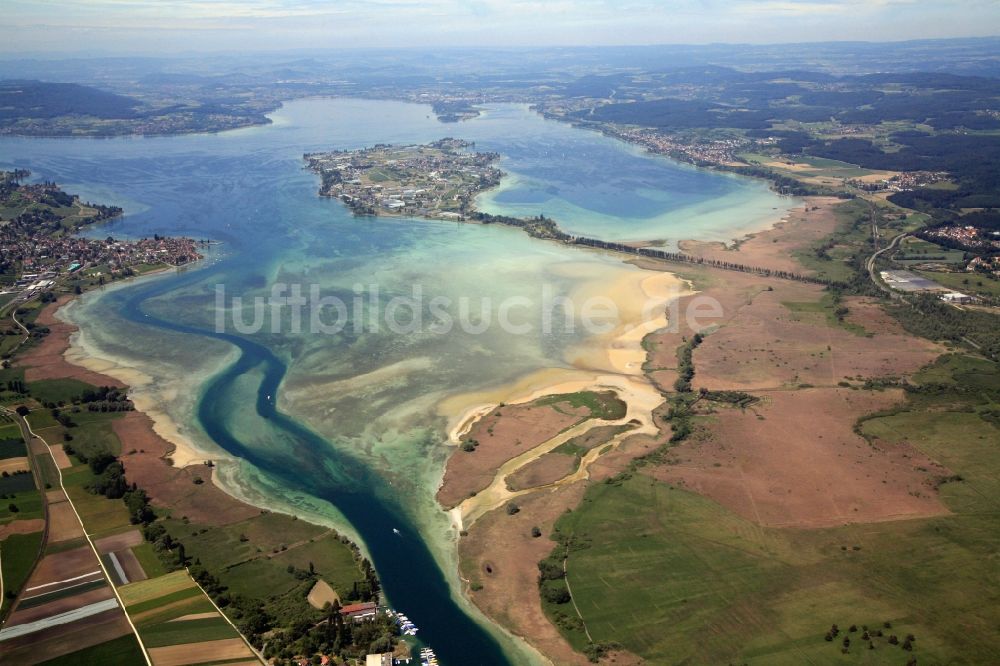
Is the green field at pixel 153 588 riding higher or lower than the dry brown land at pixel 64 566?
lower

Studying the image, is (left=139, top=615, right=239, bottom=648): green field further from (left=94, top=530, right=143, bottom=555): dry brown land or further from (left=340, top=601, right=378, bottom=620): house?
(left=94, top=530, right=143, bottom=555): dry brown land

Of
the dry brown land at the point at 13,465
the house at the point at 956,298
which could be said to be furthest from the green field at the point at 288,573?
the house at the point at 956,298

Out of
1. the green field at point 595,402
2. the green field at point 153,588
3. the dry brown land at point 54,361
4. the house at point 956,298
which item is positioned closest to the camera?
the green field at point 153,588

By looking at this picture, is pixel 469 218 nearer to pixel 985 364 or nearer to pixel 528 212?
pixel 528 212

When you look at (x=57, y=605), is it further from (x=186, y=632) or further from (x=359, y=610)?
(x=359, y=610)

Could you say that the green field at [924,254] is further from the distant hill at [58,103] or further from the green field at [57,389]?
the distant hill at [58,103]

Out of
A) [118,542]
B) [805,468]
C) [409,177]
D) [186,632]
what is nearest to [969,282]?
[805,468]
